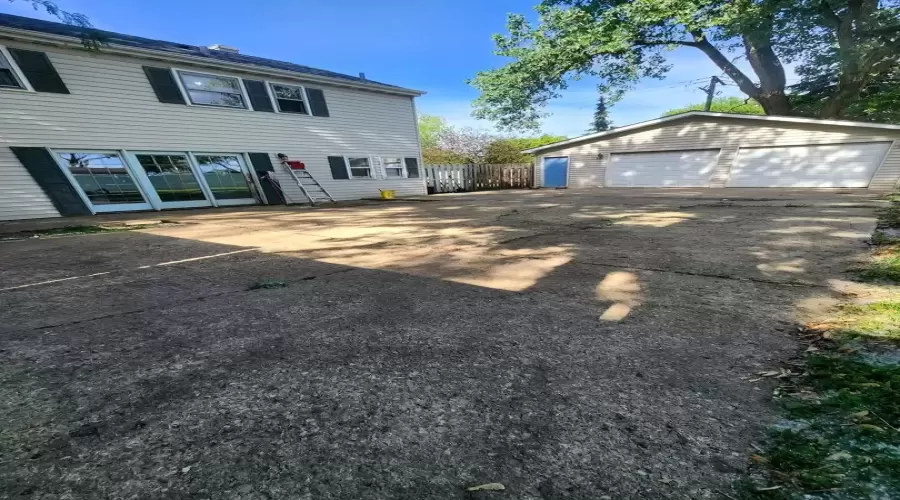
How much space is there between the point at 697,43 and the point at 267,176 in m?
18.7

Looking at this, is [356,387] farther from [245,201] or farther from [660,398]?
[245,201]

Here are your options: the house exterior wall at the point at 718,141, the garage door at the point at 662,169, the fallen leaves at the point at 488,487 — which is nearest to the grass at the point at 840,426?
the fallen leaves at the point at 488,487

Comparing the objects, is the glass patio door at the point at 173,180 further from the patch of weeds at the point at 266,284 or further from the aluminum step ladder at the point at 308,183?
the patch of weeds at the point at 266,284

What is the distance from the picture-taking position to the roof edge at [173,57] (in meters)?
6.94

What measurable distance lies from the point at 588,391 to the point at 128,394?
1.68 metres

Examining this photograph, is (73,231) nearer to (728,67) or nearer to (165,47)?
(165,47)

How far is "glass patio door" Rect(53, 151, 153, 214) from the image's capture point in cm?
781

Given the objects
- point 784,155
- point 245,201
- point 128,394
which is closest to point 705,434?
point 128,394

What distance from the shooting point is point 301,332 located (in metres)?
1.75

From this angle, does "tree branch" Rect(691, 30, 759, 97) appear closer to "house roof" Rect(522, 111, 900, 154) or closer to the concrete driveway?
"house roof" Rect(522, 111, 900, 154)

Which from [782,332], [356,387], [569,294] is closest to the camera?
[356,387]

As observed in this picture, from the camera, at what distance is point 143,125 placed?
8.50m

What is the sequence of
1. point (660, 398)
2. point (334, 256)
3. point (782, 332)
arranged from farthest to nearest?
point (334, 256), point (782, 332), point (660, 398)

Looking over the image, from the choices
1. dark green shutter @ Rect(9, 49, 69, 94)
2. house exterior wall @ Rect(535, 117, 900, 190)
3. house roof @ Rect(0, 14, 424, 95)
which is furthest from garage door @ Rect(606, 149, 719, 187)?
dark green shutter @ Rect(9, 49, 69, 94)
